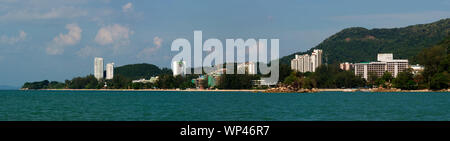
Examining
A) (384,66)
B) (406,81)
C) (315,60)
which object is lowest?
(406,81)

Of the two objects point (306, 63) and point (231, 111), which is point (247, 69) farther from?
point (231, 111)

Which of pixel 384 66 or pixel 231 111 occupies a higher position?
pixel 384 66

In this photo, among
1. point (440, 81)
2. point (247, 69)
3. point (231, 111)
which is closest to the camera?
point (231, 111)

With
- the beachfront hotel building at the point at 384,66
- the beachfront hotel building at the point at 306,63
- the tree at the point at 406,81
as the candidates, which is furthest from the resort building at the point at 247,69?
the tree at the point at 406,81

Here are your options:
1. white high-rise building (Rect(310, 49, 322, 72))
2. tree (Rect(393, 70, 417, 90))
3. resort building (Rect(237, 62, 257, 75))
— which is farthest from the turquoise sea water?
white high-rise building (Rect(310, 49, 322, 72))

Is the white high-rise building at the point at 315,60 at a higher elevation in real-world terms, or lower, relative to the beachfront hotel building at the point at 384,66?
higher

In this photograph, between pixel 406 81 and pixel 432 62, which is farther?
pixel 406 81
